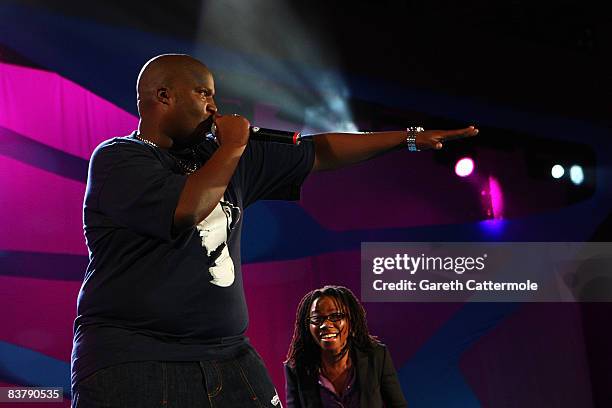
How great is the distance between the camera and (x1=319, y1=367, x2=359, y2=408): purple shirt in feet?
11.3

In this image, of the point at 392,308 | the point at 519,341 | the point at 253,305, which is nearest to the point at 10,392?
the point at 253,305

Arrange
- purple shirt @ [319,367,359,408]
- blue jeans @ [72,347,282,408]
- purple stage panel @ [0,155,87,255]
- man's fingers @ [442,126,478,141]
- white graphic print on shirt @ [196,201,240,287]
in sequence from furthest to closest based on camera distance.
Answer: purple stage panel @ [0,155,87,255], purple shirt @ [319,367,359,408], man's fingers @ [442,126,478,141], white graphic print on shirt @ [196,201,240,287], blue jeans @ [72,347,282,408]

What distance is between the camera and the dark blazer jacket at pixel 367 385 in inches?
137

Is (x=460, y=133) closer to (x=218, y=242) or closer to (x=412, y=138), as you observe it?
(x=412, y=138)

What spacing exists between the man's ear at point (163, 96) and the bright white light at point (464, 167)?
9.71ft

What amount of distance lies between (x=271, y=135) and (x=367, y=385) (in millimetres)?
1910

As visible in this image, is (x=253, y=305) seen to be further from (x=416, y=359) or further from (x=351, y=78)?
(x=351, y=78)

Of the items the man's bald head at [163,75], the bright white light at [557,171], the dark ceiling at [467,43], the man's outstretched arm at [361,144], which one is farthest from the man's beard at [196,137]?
the bright white light at [557,171]

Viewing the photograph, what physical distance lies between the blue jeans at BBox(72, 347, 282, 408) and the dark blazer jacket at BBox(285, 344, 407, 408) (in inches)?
72.4

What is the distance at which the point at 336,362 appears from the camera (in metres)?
3.56

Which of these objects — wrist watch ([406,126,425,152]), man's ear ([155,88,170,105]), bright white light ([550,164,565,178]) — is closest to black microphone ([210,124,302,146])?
man's ear ([155,88,170,105])

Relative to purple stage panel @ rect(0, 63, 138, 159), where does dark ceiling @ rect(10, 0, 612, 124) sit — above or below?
above

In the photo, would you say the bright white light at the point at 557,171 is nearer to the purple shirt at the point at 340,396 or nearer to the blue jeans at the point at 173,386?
the purple shirt at the point at 340,396

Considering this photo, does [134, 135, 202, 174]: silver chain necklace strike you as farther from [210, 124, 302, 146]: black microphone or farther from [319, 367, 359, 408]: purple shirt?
[319, 367, 359, 408]: purple shirt
